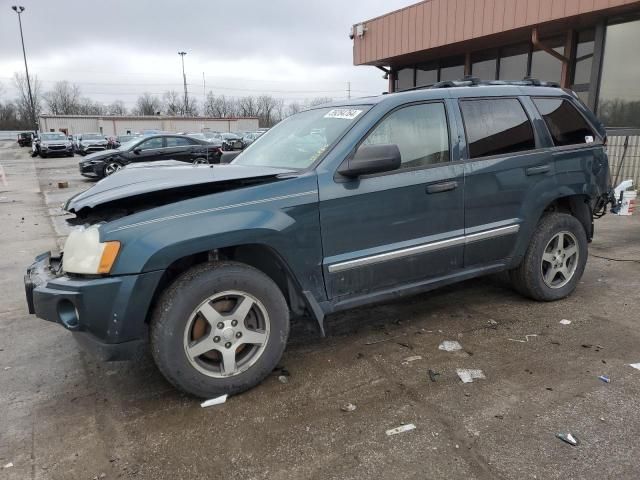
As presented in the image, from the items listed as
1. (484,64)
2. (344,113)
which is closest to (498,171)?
(344,113)

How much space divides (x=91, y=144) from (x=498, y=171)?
110ft

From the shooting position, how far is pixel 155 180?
10.1 feet

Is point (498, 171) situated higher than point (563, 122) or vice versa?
point (563, 122)

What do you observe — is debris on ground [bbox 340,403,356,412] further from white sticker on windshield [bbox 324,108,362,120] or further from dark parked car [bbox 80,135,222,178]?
dark parked car [bbox 80,135,222,178]

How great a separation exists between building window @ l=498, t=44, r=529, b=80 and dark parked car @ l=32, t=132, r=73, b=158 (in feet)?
93.3

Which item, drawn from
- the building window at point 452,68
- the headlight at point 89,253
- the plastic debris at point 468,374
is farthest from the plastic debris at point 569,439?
the building window at point 452,68

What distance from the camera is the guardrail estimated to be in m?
10.2

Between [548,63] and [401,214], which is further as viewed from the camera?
[548,63]

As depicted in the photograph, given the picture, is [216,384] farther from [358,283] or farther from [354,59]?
[354,59]

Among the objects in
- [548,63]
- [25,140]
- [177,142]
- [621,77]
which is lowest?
[177,142]

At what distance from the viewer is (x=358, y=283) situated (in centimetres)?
329

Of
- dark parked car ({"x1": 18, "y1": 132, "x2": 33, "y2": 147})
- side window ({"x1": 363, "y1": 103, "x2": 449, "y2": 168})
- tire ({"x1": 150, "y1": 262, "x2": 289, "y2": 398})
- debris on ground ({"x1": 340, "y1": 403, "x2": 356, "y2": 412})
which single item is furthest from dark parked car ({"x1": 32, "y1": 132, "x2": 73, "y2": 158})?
debris on ground ({"x1": 340, "y1": 403, "x2": 356, "y2": 412})

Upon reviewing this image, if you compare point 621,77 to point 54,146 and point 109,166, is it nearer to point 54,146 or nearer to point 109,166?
point 109,166

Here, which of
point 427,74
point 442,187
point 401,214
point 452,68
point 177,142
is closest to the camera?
point 401,214
